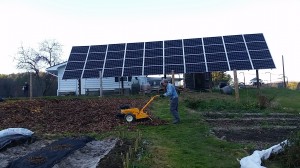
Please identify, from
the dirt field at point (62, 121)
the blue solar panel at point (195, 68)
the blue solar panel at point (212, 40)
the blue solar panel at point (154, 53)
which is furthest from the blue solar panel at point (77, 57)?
the dirt field at point (62, 121)

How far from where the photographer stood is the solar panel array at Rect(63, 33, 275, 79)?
25.7m

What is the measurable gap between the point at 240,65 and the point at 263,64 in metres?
1.58

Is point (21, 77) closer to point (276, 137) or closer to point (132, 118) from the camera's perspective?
point (132, 118)

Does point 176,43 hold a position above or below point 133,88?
above

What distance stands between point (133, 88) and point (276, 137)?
2244 cm

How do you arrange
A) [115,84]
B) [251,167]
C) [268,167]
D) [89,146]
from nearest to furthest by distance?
[251,167], [268,167], [89,146], [115,84]

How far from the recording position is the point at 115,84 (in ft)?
118

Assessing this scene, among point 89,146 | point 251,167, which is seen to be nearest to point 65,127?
point 89,146

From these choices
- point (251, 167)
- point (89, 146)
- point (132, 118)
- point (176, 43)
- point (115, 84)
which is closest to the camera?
point (251, 167)

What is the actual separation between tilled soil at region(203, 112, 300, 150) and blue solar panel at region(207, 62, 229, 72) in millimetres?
9912

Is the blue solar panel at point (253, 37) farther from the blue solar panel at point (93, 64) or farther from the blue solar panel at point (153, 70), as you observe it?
the blue solar panel at point (93, 64)

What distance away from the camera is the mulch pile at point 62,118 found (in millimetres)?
12195

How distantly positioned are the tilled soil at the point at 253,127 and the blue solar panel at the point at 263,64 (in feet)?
32.4

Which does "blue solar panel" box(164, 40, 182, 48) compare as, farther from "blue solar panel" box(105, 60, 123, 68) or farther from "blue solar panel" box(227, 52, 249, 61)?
"blue solar panel" box(227, 52, 249, 61)
